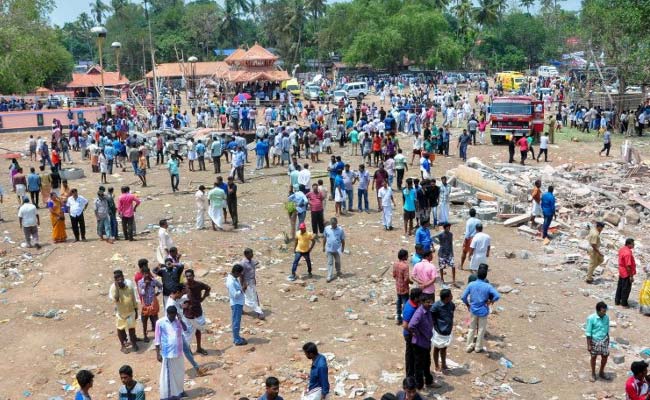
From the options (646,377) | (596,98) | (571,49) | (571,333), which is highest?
(571,49)

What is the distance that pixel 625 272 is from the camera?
36.2 ft

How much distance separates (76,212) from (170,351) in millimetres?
7868

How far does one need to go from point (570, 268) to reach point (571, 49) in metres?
33.5

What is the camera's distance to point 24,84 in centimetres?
4478

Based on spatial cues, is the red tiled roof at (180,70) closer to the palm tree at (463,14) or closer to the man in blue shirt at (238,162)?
the palm tree at (463,14)

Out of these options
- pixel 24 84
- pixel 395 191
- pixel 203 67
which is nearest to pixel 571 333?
pixel 395 191

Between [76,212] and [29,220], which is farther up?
[76,212]

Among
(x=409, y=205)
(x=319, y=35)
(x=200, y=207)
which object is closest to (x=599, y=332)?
(x=409, y=205)

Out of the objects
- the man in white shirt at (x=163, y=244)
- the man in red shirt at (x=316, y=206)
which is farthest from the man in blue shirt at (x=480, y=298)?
the man in red shirt at (x=316, y=206)

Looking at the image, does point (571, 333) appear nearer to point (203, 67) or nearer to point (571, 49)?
point (571, 49)

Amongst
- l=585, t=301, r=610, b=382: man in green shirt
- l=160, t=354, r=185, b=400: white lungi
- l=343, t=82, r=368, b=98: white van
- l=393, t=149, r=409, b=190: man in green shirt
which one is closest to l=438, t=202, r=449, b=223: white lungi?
l=393, t=149, r=409, b=190: man in green shirt

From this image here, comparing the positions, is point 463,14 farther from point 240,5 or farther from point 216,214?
point 216,214

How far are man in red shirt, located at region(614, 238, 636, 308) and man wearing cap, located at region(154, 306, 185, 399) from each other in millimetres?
7366

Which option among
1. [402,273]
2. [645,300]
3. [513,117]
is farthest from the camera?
[513,117]
